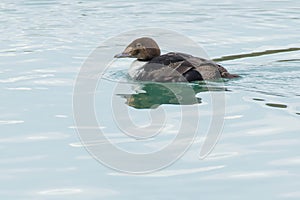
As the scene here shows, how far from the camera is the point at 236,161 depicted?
758 centimetres

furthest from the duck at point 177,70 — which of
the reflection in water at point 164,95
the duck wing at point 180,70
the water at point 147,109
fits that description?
the water at point 147,109

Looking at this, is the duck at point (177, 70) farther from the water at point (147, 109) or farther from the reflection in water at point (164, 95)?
the water at point (147, 109)

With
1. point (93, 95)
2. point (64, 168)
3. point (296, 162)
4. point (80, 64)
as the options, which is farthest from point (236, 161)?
point (80, 64)

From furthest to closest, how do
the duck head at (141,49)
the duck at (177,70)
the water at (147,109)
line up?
the duck head at (141,49)
the duck at (177,70)
the water at (147,109)

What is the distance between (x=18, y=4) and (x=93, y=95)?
6673 mm

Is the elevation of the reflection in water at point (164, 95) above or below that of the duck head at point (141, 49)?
below

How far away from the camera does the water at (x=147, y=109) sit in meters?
7.04

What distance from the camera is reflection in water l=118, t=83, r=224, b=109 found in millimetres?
9896

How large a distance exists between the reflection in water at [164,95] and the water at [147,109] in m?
0.12

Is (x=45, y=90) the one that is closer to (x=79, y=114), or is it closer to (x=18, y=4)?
(x=79, y=114)

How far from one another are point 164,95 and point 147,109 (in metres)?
0.84

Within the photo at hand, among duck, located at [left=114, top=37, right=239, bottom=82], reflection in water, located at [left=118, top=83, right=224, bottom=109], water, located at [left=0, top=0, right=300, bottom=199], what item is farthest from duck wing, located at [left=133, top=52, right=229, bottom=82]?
water, located at [left=0, top=0, right=300, bottom=199]

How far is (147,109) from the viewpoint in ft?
31.4

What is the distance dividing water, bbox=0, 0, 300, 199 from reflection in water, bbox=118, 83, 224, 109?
12 centimetres
